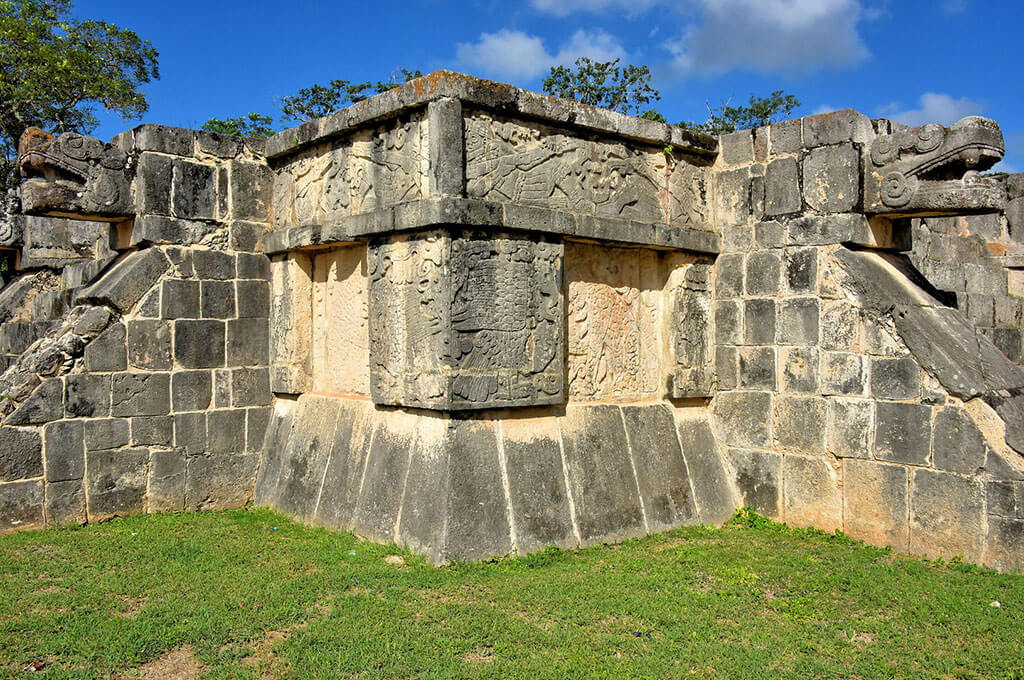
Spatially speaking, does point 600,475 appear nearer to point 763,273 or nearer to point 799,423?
point 799,423

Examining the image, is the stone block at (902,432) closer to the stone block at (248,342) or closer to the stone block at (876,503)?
the stone block at (876,503)

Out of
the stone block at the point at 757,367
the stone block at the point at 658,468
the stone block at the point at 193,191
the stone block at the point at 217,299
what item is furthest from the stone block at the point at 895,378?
the stone block at the point at 193,191

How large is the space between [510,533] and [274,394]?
296 centimetres

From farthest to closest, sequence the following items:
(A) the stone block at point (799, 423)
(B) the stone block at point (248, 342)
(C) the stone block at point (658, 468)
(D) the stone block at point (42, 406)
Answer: (B) the stone block at point (248, 342)
(C) the stone block at point (658, 468)
(A) the stone block at point (799, 423)
(D) the stone block at point (42, 406)

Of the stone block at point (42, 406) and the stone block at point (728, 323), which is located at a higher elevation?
the stone block at point (728, 323)

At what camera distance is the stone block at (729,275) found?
6.76 metres

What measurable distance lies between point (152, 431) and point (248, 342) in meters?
1.10

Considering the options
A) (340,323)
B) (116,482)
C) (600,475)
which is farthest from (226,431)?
(600,475)

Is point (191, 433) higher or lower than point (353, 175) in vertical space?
lower

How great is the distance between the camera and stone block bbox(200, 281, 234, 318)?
6.91 metres

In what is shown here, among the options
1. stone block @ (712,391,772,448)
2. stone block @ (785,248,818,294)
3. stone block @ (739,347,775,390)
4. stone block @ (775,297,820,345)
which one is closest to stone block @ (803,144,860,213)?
stone block @ (785,248,818,294)

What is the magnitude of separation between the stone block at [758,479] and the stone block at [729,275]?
4.38ft

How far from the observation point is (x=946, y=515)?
5.34 m

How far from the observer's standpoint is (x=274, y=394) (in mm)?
7266
